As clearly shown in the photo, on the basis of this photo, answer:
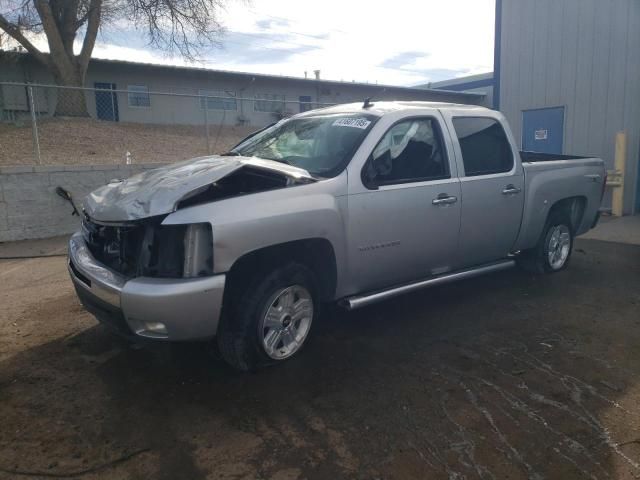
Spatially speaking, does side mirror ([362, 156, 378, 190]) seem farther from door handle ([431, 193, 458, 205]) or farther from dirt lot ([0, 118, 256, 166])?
dirt lot ([0, 118, 256, 166])

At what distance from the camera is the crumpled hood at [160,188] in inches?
126

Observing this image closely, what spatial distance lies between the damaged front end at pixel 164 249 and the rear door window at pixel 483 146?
8.77 ft

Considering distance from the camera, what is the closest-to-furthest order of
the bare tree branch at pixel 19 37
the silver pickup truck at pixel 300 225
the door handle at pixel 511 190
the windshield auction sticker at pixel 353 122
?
the silver pickup truck at pixel 300 225 → the windshield auction sticker at pixel 353 122 → the door handle at pixel 511 190 → the bare tree branch at pixel 19 37

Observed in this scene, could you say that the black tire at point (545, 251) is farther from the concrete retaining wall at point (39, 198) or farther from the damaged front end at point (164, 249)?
the concrete retaining wall at point (39, 198)

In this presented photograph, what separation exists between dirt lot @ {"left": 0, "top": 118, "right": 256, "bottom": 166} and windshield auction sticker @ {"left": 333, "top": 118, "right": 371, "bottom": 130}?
892cm

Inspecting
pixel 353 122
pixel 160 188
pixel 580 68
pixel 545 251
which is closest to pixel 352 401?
pixel 160 188

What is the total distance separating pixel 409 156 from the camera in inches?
171

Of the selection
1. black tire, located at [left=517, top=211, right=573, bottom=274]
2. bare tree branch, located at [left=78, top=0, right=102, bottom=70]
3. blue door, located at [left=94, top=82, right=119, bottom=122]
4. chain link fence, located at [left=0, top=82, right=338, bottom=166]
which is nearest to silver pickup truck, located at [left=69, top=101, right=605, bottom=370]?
black tire, located at [left=517, top=211, right=573, bottom=274]

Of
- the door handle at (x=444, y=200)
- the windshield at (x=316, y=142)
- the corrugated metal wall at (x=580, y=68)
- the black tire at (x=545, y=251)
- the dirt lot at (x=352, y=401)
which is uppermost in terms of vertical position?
the corrugated metal wall at (x=580, y=68)

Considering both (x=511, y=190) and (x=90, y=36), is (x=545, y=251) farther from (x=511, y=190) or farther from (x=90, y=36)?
(x=90, y=36)

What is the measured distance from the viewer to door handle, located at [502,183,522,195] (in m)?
5.02

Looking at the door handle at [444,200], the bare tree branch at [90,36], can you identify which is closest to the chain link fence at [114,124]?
the bare tree branch at [90,36]

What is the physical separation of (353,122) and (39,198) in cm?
631

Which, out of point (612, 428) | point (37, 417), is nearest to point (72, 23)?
point (37, 417)
